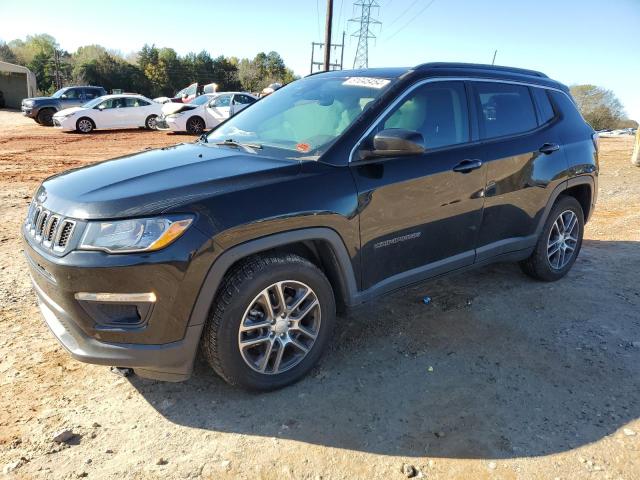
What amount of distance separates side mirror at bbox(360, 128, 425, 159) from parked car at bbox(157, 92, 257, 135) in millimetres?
16546

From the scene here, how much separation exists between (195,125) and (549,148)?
1678 centimetres

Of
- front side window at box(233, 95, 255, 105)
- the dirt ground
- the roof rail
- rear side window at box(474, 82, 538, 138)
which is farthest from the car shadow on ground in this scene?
front side window at box(233, 95, 255, 105)

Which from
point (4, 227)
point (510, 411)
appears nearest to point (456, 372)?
point (510, 411)

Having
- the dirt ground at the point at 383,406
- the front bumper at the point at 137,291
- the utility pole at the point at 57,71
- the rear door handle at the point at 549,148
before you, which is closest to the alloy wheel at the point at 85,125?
the dirt ground at the point at 383,406

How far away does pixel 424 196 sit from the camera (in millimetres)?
3350

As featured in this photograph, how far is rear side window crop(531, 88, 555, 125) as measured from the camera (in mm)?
4405

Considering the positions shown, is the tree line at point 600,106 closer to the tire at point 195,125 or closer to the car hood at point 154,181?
the tire at point 195,125

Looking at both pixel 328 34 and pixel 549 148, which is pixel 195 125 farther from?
pixel 549 148

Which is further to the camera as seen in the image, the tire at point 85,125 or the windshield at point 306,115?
the tire at point 85,125

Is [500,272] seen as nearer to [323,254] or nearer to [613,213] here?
[323,254]

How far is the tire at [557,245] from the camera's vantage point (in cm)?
452

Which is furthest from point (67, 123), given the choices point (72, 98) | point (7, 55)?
point (7, 55)

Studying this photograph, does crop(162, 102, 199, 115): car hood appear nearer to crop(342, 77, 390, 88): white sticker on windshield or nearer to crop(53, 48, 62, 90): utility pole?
crop(342, 77, 390, 88): white sticker on windshield

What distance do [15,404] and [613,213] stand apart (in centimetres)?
801
